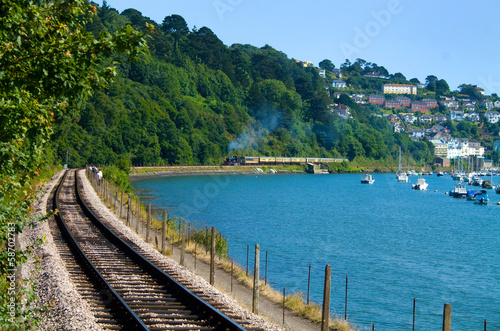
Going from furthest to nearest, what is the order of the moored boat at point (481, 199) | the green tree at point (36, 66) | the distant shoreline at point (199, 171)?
the distant shoreline at point (199, 171) → the moored boat at point (481, 199) → the green tree at point (36, 66)

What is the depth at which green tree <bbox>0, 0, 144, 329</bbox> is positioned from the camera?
7266mm

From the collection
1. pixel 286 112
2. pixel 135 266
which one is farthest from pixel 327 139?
pixel 135 266

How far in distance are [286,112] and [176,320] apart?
165 metres

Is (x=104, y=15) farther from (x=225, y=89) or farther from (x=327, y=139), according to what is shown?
(x=327, y=139)

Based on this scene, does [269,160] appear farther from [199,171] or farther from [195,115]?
[199,171]

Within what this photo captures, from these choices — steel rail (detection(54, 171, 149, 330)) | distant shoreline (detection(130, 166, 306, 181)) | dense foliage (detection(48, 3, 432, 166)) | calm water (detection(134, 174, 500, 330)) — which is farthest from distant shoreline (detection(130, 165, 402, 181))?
steel rail (detection(54, 171, 149, 330))

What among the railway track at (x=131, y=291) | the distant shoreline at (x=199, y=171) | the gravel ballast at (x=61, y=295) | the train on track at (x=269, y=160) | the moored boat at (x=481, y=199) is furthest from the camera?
the train on track at (x=269, y=160)

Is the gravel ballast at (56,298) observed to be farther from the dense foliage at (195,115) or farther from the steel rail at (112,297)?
the dense foliage at (195,115)

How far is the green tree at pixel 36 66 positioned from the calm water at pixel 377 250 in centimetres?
1220

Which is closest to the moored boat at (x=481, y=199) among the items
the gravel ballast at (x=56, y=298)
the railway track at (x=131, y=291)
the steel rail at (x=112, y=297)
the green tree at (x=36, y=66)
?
the railway track at (x=131, y=291)

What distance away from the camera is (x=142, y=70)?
475 ft

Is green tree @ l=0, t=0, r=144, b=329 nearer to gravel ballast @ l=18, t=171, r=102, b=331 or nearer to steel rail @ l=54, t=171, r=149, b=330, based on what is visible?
gravel ballast @ l=18, t=171, r=102, b=331

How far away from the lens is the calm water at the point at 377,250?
74.0 feet

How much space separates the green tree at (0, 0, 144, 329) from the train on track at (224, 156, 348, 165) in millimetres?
140435
